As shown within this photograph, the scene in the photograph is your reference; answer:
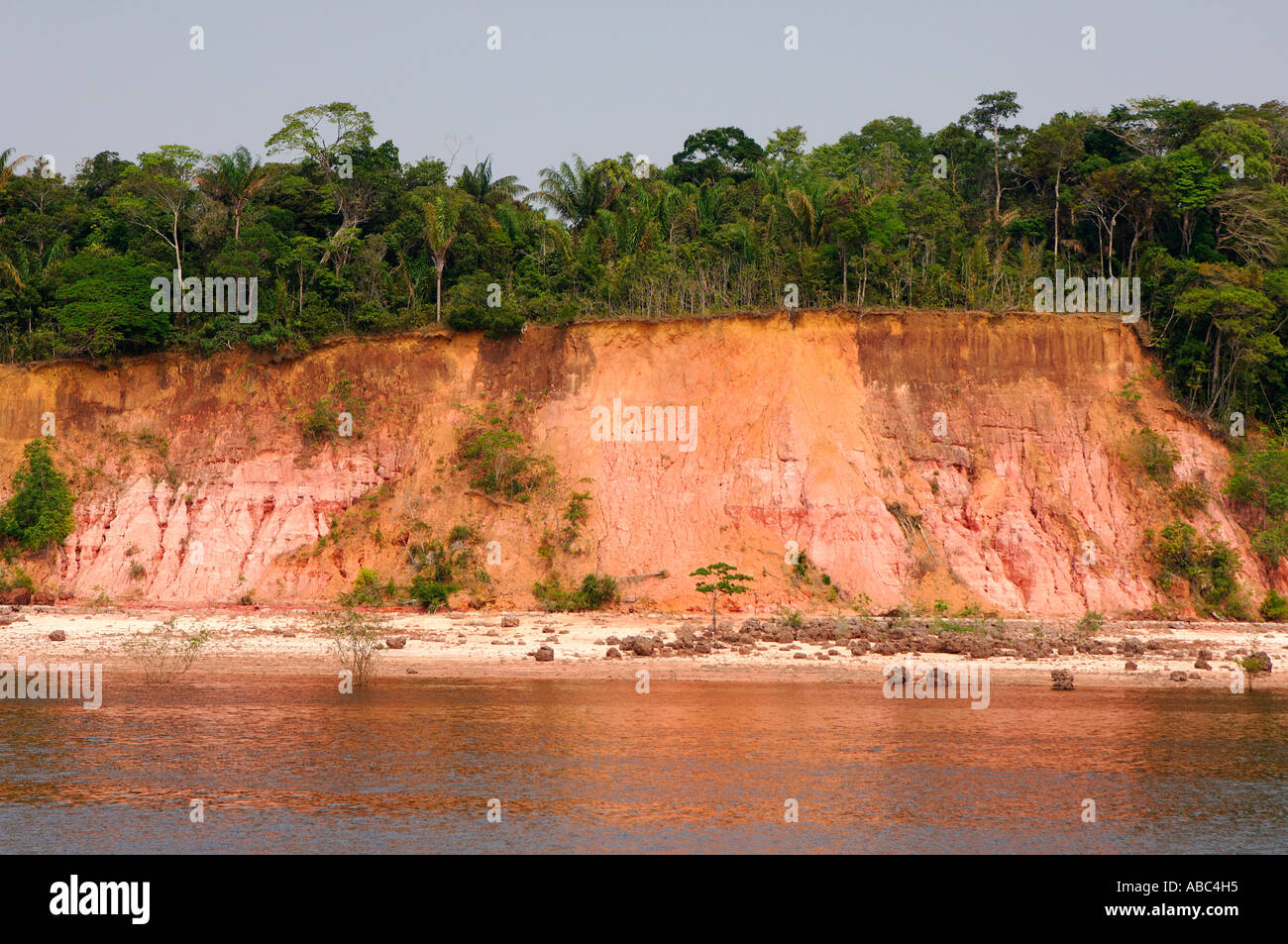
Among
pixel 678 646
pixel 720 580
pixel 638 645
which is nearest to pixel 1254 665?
pixel 678 646

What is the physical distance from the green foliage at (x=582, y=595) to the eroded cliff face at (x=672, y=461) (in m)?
0.62

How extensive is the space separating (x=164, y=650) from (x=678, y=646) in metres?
10.7

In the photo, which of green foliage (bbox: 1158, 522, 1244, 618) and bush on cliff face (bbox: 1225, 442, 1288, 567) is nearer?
green foliage (bbox: 1158, 522, 1244, 618)

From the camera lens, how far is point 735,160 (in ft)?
171

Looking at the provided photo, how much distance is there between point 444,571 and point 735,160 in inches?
1048

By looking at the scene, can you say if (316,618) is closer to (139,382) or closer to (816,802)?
(139,382)

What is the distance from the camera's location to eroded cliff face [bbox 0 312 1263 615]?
3291 cm

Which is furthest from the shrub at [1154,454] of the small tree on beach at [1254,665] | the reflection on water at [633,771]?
the reflection on water at [633,771]

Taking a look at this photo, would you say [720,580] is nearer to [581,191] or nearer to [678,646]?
[678,646]

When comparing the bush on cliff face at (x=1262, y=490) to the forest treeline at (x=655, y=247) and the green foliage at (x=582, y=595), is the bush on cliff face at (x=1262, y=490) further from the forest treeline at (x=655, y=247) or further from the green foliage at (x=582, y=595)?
the green foliage at (x=582, y=595)

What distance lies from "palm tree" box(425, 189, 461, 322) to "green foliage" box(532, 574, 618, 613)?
34.6 feet

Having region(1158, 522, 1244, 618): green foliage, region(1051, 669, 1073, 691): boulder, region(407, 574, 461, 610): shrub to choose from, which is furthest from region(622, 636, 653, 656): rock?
region(1158, 522, 1244, 618): green foliage

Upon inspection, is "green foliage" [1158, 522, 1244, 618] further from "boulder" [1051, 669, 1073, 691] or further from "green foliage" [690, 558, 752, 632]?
"green foliage" [690, 558, 752, 632]
